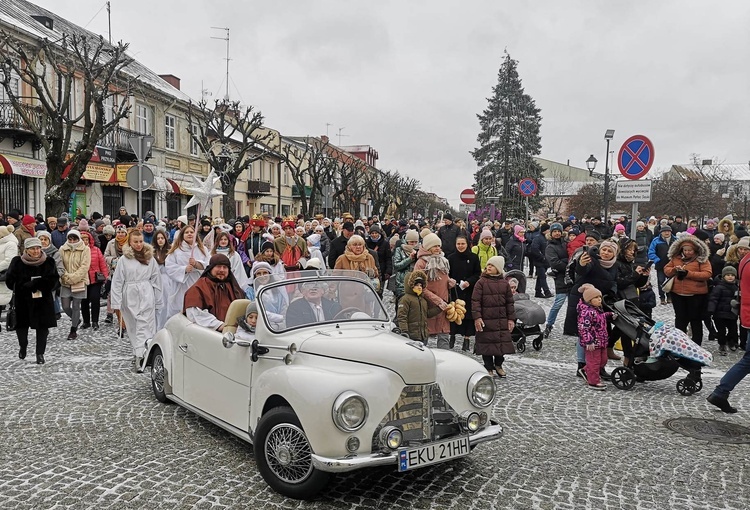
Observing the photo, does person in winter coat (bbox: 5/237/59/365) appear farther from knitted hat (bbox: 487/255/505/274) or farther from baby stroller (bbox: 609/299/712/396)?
baby stroller (bbox: 609/299/712/396)

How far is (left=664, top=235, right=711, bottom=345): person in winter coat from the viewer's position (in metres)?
9.62

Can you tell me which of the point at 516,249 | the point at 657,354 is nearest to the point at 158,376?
the point at 657,354

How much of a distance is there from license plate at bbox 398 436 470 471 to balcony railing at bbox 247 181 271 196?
45516 millimetres

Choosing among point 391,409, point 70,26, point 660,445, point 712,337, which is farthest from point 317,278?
point 70,26

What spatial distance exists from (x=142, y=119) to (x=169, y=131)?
310 centimetres

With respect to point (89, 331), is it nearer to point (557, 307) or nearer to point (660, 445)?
point (557, 307)

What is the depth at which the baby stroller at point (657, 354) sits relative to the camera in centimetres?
736

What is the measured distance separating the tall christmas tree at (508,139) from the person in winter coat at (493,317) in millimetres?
44133

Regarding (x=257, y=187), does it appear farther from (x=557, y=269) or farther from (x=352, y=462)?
(x=352, y=462)

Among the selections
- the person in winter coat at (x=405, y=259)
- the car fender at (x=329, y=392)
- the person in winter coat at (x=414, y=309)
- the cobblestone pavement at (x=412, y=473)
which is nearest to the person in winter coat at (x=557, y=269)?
the person in winter coat at (x=405, y=259)

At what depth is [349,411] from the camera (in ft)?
13.9

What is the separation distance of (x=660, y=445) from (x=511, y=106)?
4961 cm

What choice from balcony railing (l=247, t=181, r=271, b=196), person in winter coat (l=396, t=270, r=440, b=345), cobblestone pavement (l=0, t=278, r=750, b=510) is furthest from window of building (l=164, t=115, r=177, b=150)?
person in winter coat (l=396, t=270, r=440, b=345)

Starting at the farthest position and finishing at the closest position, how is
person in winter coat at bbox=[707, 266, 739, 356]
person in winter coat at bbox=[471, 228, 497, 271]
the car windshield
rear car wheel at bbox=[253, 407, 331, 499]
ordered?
1. person in winter coat at bbox=[471, 228, 497, 271]
2. person in winter coat at bbox=[707, 266, 739, 356]
3. the car windshield
4. rear car wheel at bbox=[253, 407, 331, 499]
